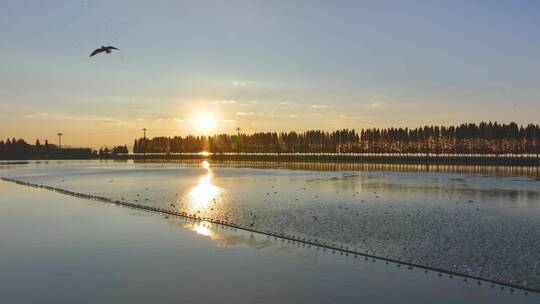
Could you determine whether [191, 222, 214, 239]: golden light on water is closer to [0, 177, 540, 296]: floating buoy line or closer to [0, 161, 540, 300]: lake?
[0, 177, 540, 296]: floating buoy line

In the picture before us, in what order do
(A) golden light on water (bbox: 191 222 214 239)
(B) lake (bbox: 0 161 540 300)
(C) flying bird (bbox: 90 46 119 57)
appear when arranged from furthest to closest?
(C) flying bird (bbox: 90 46 119 57) → (A) golden light on water (bbox: 191 222 214 239) → (B) lake (bbox: 0 161 540 300)

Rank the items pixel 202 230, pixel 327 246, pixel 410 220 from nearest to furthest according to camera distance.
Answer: pixel 327 246 → pixel 202 230 → pixel 410 220

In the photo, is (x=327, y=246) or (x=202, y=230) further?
(x=202, y=230)

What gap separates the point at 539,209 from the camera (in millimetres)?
29641

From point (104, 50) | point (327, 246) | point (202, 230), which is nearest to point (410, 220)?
point (327, 246)

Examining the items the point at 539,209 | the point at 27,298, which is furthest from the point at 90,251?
the point at 539,209

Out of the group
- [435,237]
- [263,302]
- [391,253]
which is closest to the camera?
[263,302]

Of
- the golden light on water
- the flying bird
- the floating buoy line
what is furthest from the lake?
the flying bird

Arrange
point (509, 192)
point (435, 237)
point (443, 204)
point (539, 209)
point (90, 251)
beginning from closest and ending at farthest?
point (90, 251) → point (435, 237) → point (539, 209) → point (443, 204) → point (509, 192)

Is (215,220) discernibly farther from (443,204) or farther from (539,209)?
(539,209)

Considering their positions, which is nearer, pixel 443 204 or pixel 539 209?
pixel 539 209

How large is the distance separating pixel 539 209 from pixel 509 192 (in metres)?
12.7

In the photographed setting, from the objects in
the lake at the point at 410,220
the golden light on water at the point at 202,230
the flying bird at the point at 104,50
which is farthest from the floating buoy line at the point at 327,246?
the flying bird at the point at 104,50

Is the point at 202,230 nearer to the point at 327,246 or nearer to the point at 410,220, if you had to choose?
the point at 327,246
